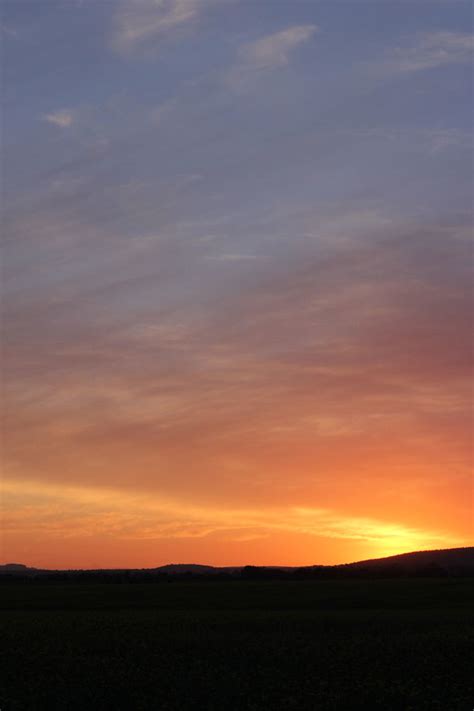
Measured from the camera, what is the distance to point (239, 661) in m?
38.2

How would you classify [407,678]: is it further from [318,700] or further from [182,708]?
[182,708]

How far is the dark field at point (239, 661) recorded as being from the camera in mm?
32156

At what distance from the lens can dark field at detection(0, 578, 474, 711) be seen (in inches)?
1266

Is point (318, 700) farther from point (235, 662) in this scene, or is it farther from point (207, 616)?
point (207, 616)

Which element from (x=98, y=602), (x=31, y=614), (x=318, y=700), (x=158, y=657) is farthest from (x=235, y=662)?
(x=98, y=602)

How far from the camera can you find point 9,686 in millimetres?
35062

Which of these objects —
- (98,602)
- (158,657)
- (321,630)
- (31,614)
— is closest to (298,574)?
(98,602)

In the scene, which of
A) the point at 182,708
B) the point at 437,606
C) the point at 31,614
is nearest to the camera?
the point at 182,708

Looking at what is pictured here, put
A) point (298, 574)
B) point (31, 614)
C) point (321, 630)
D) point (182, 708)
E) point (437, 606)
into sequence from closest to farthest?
point (182, 708) → point (321, 630) → point (31, 614) → point (437, 606) → point (298, 574)

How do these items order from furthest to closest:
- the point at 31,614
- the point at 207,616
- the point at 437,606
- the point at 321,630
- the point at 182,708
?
the point at 437,606 → the point at 31,614 → the point at 207,616 → the point at 321,630 → the point at 182,708

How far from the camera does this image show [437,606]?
217ft

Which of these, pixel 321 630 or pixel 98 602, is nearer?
pixel 321 630

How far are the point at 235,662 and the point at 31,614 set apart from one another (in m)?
28.1

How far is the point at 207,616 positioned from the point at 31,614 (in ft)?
47.6
